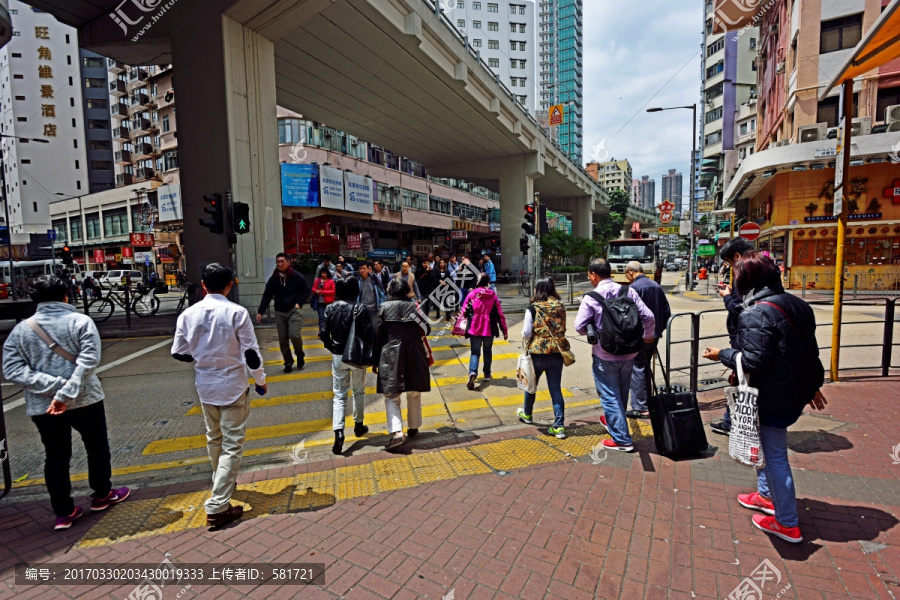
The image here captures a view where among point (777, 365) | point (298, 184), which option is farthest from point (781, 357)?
point (298, 184)

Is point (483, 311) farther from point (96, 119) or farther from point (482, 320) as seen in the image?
point (96, 119)

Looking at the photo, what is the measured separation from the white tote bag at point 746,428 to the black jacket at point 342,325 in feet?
10.4

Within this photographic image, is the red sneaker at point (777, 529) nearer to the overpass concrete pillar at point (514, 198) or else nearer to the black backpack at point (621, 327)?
the black backpack at point (621, 327)

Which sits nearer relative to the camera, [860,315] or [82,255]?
[860,315]

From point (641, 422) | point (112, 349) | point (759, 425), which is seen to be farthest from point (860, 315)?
point (112, 349)

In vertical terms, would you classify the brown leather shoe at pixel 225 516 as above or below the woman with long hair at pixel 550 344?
below

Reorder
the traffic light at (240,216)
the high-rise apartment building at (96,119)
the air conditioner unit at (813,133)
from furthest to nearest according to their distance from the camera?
the high-rise apartment building at (96,119) → the air conditioner unit at (813,133) → the traffic light at (240,216)

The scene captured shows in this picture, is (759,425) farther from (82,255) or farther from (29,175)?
(29,175)

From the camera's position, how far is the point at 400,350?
4.51m

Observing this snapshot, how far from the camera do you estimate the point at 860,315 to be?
12.5 metres

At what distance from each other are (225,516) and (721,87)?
213 feet

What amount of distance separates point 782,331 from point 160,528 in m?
4.42

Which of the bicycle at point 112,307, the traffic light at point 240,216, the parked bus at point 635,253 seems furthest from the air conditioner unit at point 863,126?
the bicycle at point 112,307

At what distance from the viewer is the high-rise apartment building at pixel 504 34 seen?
66.1 m
